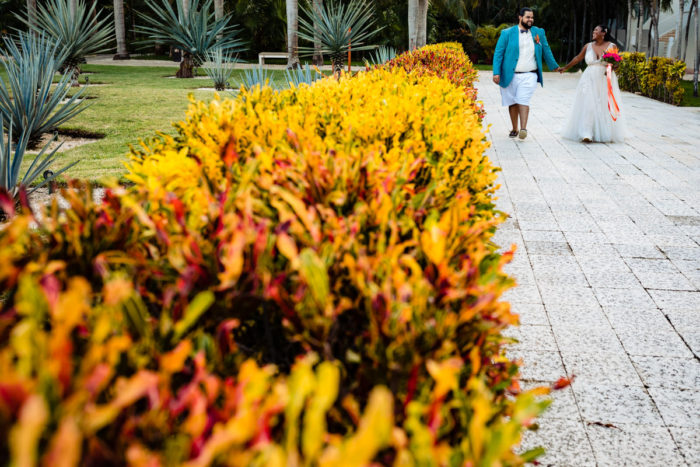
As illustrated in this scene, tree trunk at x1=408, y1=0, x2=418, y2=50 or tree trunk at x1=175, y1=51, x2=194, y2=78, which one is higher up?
tree trunk at x1=408, y1=0, x2=418, y2=50

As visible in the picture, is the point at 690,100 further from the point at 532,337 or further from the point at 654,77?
the point at 532,337

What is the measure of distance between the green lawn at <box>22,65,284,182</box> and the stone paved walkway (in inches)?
108

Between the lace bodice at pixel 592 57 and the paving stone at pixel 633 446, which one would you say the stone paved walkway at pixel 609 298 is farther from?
the lace bodice at pixel 592 57

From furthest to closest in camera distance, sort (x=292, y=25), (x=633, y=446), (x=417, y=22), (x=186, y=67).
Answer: (x=292, y=25), (x=186, y=67), (x=417, y=22), (x=633, y=446)

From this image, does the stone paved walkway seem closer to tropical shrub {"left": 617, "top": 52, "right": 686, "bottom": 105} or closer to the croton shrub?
the croton shrub

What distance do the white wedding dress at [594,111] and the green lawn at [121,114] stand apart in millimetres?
5182

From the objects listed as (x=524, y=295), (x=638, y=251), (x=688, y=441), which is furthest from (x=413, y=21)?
(x=688, y=441)

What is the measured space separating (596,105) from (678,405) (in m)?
8.16

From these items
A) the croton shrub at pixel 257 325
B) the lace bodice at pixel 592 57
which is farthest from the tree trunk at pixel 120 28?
the croton shrub at pixel 257 325

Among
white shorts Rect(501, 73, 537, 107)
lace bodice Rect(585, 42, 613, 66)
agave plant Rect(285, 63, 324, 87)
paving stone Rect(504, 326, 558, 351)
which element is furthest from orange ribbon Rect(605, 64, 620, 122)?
paving stone Rect(504, 326, 558, 351)

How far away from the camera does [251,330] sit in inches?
64.0

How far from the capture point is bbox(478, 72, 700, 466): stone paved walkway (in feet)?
9.64

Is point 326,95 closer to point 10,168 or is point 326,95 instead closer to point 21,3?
point 10,168

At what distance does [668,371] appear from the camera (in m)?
3.46
